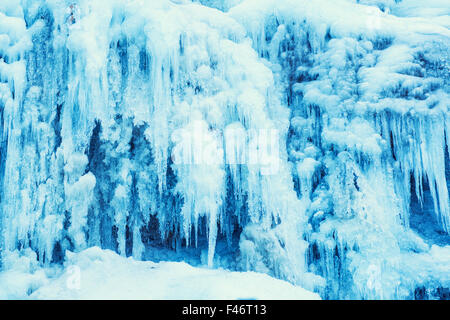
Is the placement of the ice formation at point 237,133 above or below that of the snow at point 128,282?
above

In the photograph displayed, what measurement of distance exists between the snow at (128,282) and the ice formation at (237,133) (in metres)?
0.62

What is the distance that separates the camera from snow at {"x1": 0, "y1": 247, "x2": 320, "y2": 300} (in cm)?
395

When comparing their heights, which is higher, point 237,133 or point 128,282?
point 237,133

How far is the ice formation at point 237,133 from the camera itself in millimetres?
5461

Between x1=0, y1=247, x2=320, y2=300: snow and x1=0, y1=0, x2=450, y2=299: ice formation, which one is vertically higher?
x1=0, y1=0, x2=450, y2=299: ice formation

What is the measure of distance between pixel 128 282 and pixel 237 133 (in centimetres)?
245

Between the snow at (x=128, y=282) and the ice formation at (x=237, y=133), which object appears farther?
the ice formation at (x=237, y=133)

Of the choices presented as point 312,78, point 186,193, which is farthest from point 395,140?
point 186,193

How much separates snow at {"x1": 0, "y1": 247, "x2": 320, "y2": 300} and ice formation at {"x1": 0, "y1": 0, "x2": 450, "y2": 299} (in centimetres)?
62

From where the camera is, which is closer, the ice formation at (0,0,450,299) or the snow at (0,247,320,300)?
the snow at (0,247,320,300)

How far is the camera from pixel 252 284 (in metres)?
4.09

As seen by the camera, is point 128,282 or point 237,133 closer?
point 128,282

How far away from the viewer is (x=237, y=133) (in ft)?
18.4

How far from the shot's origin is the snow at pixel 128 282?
3.95 metres
